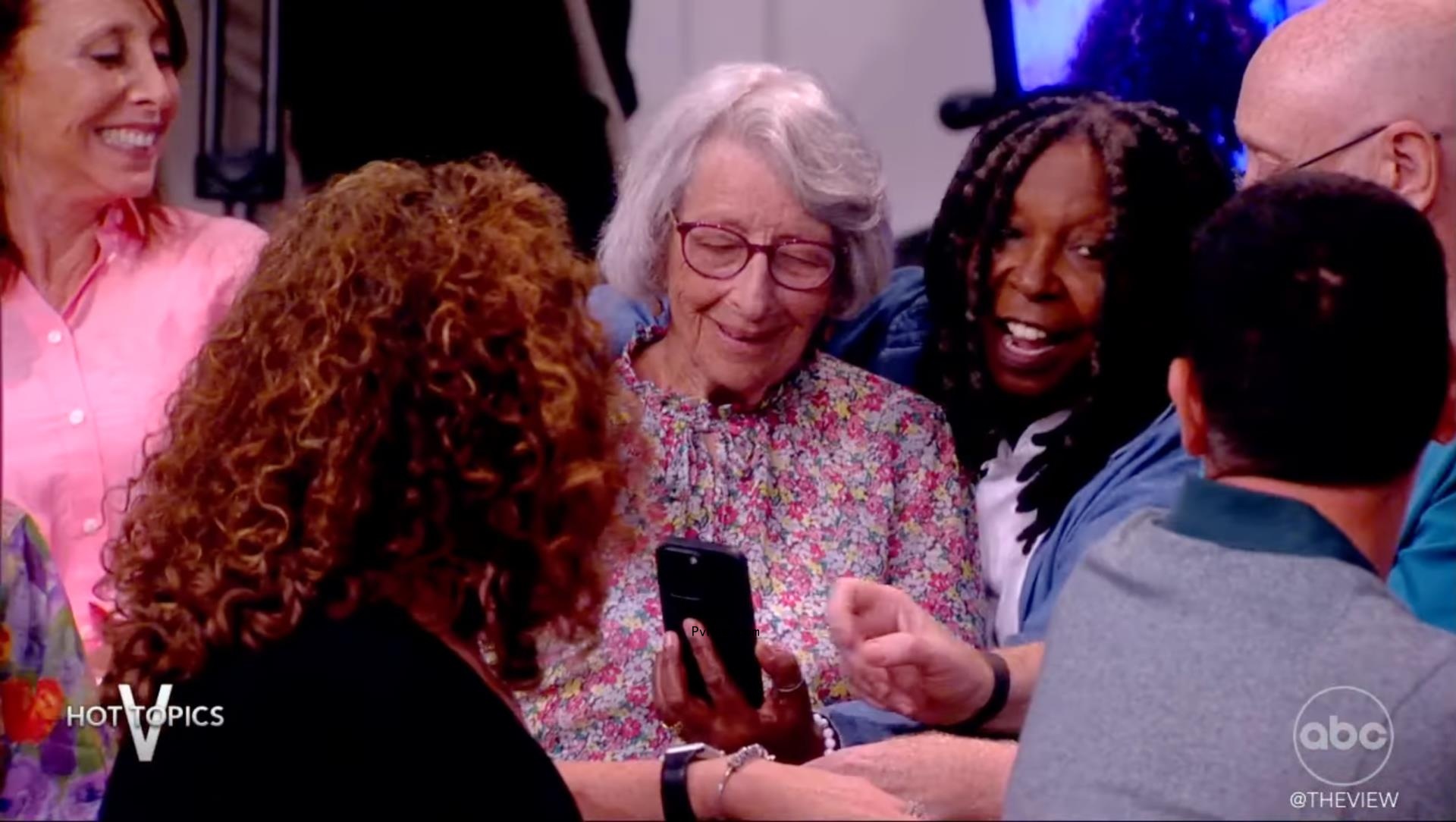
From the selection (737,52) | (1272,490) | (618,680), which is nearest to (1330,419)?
(1272,490)

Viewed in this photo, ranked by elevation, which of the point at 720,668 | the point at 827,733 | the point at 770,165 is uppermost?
the point at 770,165

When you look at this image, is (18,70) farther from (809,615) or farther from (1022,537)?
(1022,537)

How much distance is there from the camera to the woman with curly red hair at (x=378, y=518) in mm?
1532

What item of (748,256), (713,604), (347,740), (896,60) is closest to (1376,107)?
(896,60)

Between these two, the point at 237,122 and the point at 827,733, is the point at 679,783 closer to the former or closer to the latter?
the point at 827,733

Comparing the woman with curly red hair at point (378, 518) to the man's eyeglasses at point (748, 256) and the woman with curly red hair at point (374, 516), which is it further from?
the man's eyeglasses at point (748, 256)

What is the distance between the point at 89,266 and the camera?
243cm

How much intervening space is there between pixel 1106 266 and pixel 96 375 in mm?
1313

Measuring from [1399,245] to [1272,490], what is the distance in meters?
0.22

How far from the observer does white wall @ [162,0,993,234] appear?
254cm

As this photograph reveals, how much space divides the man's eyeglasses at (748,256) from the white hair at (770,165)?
5 centimetres

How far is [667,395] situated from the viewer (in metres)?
2.39

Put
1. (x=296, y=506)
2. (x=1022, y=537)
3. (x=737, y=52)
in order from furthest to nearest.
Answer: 1. (x=737, y=52)
2. (x=1022, y=537)
3. (x=296, y=506)

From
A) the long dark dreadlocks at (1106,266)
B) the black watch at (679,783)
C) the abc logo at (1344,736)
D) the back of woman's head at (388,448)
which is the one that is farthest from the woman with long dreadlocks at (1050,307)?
the abc logo at (1344,736)
